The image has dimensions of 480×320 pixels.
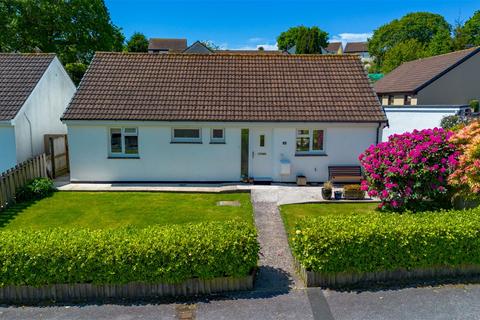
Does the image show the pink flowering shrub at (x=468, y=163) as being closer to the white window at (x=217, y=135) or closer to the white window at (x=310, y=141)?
the white window at (x=310, y=141)

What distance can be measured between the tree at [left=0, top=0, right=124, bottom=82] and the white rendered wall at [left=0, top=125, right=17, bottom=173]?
763 inches

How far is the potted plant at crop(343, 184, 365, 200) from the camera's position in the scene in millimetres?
14820

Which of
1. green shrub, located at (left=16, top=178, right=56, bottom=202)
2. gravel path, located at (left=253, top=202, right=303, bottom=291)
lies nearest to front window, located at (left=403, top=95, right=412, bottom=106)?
gravel path, located at (left=253, top=202, right=303, bottom=291)

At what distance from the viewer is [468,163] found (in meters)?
11.2

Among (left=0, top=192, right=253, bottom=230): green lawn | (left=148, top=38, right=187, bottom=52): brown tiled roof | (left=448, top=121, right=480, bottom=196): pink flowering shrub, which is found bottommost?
(left=0, top=192, right=253, bottom=230): green lawn

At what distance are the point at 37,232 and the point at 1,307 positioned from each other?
1666 millimetres

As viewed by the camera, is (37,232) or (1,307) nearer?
(1,307)

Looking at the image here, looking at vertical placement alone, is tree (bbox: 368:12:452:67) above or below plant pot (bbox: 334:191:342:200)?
above

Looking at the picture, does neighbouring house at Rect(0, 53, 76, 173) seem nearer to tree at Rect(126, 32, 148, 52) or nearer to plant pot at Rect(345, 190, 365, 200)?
plant pot at Rect(345, 190, 365, 200)

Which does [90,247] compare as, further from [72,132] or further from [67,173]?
[67,173]

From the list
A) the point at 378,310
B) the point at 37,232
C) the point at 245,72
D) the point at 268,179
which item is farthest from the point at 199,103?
the point at 378,310

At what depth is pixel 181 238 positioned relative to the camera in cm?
804

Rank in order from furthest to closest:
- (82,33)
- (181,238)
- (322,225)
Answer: (82,33), (322,225), (181,238)

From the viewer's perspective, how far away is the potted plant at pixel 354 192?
1482 cm
